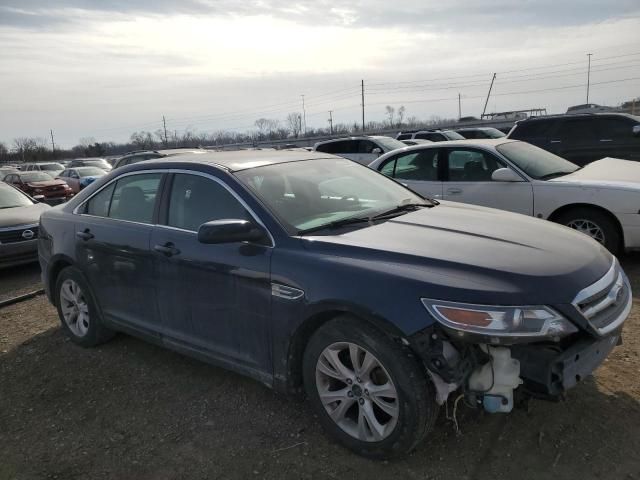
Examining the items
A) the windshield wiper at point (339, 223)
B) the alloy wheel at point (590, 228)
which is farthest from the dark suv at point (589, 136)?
the windshield wiper at point (339, 223)

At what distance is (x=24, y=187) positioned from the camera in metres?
17.5

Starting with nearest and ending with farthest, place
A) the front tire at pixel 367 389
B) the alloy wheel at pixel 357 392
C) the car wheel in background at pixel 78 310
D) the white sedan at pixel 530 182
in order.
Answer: the front tire at pixel 367 389 → the alloy wheel at pixel 357 392 → the car wheel in background at pixel 78 310 → the white sedan at pixel 530 182

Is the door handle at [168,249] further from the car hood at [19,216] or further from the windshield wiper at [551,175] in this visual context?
the car hood at [19,216]

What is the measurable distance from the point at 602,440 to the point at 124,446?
278 centimetres

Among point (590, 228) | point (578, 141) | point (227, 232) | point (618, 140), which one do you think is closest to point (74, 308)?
point (227, 232)

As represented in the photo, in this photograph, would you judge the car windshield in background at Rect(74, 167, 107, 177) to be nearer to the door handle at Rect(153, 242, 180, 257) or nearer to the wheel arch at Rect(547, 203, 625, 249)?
the wheel arch at Rect(547, 203, 625, 249)

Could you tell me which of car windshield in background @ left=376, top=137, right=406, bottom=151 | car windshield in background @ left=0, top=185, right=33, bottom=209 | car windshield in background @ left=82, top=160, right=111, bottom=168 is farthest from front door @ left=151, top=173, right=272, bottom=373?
car windshield in background @ left=82, top=160, right=111, bottom=168

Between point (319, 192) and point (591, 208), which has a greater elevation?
point (319, 192)

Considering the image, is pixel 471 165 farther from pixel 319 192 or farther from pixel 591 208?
pixel 319 192

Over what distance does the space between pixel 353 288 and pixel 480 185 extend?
15.0 feet

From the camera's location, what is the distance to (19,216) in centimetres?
797

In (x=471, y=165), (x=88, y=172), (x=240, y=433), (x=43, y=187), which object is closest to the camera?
(x=240, y=433)

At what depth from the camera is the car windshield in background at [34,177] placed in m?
18.4

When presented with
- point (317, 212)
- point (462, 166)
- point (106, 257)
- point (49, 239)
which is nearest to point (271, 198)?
point (317, 212)
